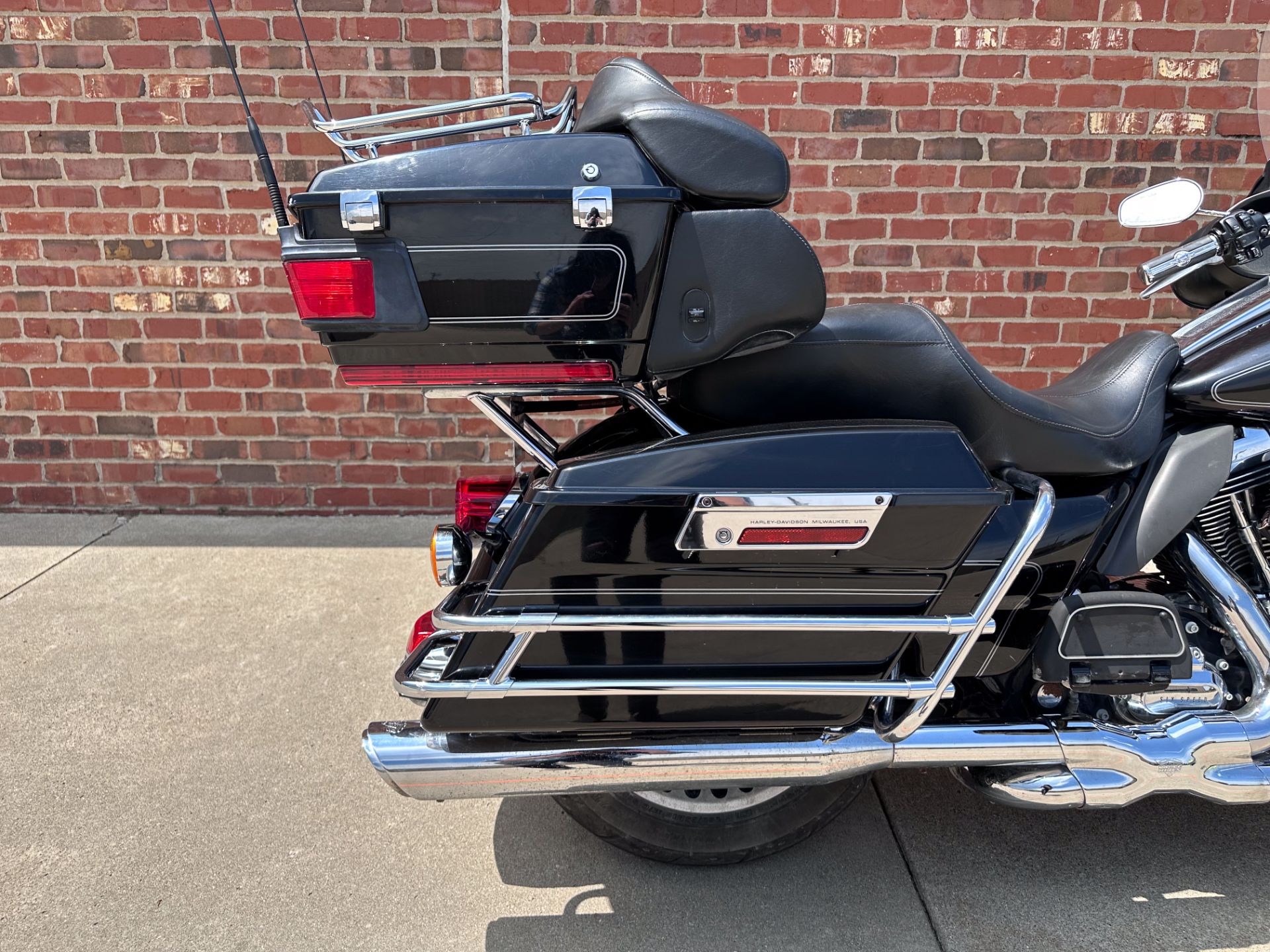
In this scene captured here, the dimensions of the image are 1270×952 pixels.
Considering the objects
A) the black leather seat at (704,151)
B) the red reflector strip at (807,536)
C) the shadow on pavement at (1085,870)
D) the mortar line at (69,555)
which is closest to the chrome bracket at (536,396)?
the red reflector strip at (807,536)

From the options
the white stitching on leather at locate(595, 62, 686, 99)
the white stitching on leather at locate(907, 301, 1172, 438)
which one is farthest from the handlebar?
the white stitching on leather at locate(595, 62, 686, 99)

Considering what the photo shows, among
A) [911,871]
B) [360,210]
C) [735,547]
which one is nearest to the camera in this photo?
[360,210]

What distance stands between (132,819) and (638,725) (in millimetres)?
1259

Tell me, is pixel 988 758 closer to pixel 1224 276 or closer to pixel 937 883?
pixel 937 883

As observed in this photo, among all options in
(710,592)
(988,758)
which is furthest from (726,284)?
(988,758)

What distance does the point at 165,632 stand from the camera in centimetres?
265

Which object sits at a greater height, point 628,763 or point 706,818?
point 628,763

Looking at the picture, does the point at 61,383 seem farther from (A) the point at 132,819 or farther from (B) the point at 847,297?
(B) the point at 847,297

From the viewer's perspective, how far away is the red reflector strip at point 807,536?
1.33 meters

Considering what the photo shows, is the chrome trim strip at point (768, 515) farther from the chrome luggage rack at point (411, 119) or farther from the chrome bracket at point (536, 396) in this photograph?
the chrome luggage rack at point (411, 119)

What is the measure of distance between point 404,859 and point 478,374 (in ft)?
3.58

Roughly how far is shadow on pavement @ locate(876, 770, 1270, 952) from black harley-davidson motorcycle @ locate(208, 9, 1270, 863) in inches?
10.8

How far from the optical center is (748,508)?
132 cm

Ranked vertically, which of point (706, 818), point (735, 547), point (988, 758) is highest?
point (735, 547)
